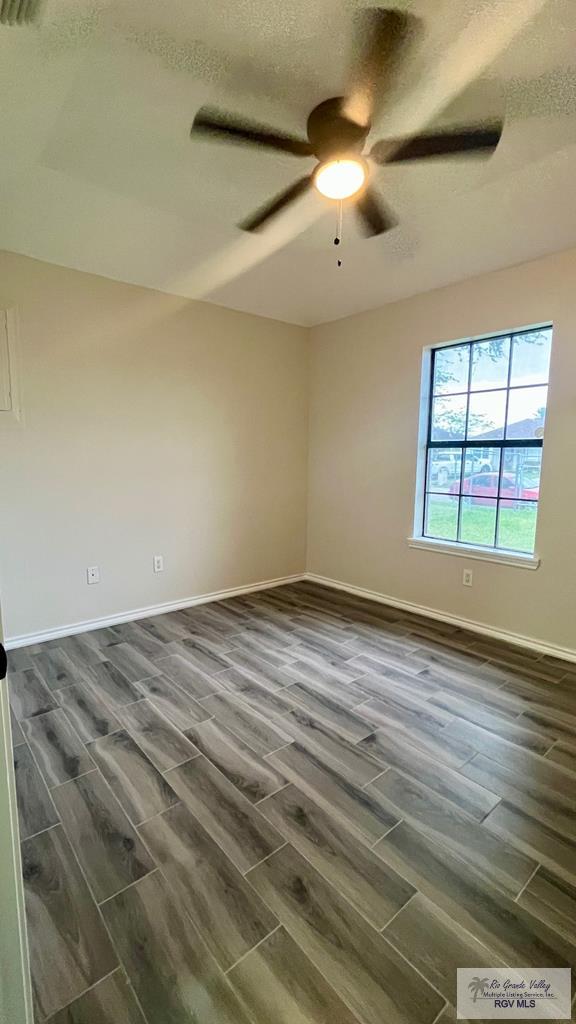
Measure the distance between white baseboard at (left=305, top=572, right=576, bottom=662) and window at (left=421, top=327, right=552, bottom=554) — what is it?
58 cm

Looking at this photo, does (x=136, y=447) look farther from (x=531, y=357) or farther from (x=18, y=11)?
(x=531, y=357)

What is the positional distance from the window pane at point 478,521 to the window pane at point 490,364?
0.83 m

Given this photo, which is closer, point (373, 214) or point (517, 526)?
point (373, 214)

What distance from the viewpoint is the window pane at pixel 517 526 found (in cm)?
291

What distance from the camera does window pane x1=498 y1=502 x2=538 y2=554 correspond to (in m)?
2.91

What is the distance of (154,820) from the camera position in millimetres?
1497

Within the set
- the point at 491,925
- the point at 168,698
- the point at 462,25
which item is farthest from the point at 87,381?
the point at 491,925

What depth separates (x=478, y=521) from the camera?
3207mm

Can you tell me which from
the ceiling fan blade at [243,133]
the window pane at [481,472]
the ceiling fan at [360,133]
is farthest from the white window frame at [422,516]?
the ceiling fan blade at [243,133]

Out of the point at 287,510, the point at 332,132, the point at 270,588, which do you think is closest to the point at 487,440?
the point at 287,510

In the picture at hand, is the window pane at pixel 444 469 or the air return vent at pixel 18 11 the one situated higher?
the air return vent at pixel 18 11

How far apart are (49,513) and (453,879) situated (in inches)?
114

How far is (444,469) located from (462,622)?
118 cm

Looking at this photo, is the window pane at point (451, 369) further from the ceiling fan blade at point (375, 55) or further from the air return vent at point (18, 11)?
the air return vent at point (18, 11)
